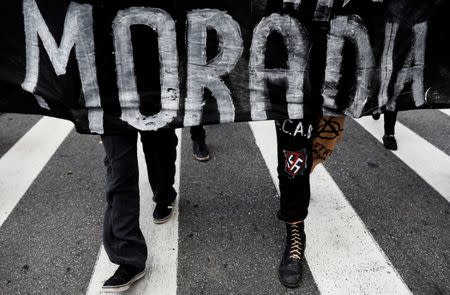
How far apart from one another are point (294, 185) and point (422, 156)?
2.31 metres

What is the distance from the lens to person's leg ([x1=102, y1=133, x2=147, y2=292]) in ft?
7.20

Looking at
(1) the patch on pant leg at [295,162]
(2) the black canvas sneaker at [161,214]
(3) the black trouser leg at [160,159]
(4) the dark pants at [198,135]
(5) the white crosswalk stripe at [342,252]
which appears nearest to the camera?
(1) the patch on pant leg at [295,162]

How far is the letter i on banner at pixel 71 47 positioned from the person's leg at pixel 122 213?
16cm

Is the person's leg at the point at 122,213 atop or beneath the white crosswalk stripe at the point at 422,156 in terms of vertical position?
atop

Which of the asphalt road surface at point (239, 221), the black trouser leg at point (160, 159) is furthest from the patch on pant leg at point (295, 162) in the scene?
the black trouser leg at point (160, 159)

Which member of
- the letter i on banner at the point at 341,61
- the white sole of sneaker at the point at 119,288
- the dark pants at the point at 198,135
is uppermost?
the letter i on banner at the point at 341,61

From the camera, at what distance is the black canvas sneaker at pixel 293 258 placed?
2455 mm

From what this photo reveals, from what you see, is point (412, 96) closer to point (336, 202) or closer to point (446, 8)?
point (446, 8)

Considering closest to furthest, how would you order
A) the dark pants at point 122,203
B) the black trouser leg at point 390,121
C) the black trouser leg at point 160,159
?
the dark pants at point 122,203
the black trouser leg at point 160,159
the black trouser leg at point 390,121

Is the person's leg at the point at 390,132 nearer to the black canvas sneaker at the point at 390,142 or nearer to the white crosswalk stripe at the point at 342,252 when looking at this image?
the black canvas sneaker at the point at 390,142

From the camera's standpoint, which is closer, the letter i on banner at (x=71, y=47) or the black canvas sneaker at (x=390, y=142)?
the letter i on banner at (x=71, y=47)

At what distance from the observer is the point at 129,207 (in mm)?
2295

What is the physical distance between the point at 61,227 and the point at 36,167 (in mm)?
1246

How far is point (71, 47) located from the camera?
198 centimetres
